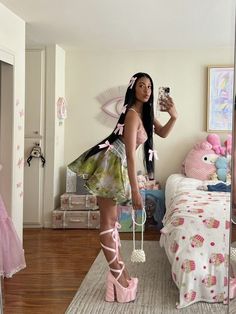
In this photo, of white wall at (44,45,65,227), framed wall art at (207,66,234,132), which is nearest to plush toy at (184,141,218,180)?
framed wall art at (207,66,234,132)

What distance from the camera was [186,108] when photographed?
8.22ft

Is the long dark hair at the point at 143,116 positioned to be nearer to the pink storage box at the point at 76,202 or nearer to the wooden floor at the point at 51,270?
the pink storage box at the point at 76,202

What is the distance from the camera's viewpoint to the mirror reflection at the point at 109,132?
2.26 m

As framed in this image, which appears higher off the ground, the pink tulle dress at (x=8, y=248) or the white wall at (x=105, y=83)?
the white wall at (x=105, y=83)

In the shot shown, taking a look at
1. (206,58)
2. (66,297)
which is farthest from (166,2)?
(66,297)

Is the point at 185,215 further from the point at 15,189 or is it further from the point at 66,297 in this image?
the point at 15,189

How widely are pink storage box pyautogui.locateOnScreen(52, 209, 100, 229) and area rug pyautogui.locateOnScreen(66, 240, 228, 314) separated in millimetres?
192

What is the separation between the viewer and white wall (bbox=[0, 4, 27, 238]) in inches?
87.8

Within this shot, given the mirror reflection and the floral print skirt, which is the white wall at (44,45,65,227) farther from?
the floral print skirt

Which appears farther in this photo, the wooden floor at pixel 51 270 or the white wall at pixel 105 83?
the white wall at pixel 105 83

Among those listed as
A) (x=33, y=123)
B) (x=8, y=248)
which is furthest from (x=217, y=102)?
(x=8, y=248)

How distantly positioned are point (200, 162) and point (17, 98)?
1.07 metres

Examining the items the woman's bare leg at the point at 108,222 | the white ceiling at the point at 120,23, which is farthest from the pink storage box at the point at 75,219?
the white ceiling at the point at 120,23

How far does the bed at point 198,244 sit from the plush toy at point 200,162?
0.32 feet
